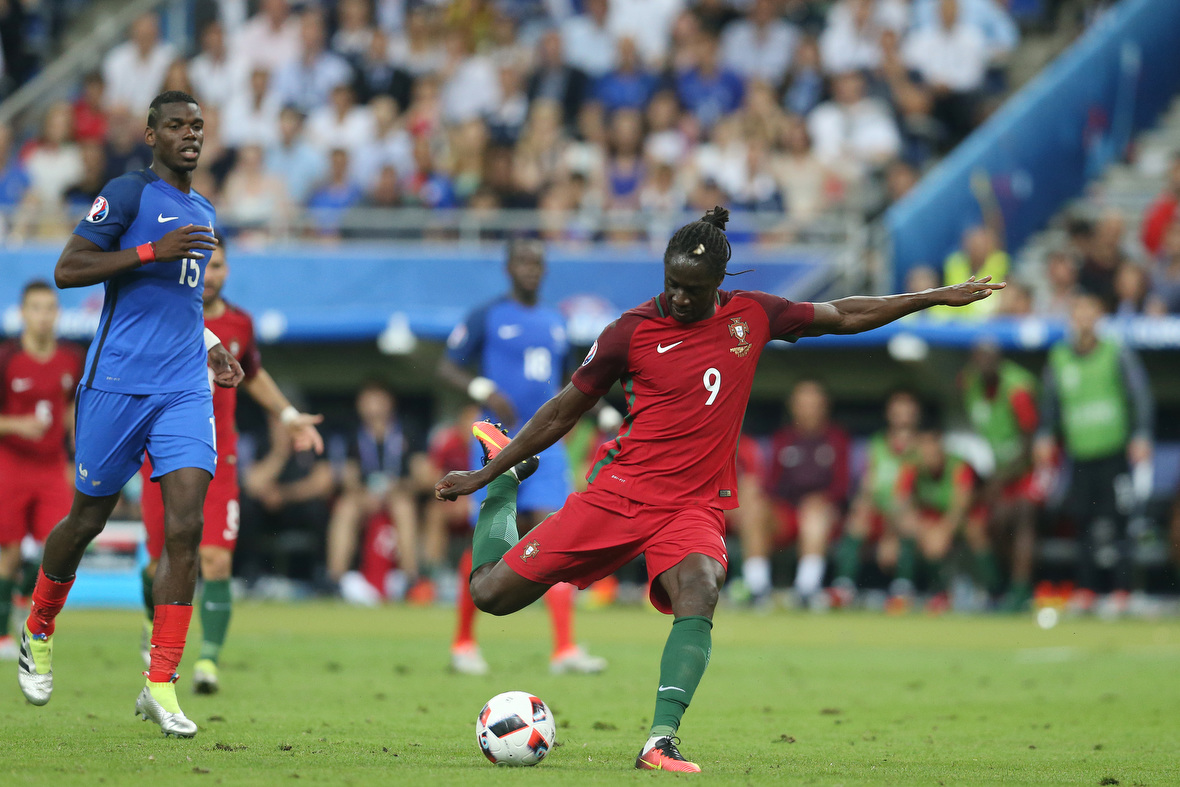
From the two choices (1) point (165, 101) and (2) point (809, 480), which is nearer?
(1) point (165, 101)

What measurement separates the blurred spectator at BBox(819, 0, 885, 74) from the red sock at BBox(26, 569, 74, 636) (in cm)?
1488

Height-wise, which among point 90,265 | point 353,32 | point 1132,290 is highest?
point 353,32

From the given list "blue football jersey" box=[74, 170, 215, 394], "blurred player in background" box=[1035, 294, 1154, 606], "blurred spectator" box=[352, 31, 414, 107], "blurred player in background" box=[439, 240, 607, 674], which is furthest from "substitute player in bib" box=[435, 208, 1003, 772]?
"blurred spectator" box=[352, 31, 414, 107]

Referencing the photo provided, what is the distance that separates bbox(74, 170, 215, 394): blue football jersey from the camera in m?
6.96

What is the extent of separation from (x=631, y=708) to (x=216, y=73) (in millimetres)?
15589

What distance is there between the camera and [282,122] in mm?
20328

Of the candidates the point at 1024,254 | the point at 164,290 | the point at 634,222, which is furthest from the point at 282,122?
the point at 164,290

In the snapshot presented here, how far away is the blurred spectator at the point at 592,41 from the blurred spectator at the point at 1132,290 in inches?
321

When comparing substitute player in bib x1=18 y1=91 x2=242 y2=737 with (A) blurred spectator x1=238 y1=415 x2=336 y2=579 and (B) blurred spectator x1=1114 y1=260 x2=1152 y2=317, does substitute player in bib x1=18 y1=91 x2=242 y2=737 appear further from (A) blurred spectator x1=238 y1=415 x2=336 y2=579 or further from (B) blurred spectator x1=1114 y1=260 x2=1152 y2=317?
(B) blurred spectator x1=1114 y1=260 x2=1152 y2=317

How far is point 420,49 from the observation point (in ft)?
72.3

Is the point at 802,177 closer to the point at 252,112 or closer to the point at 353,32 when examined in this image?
the point at 353,32

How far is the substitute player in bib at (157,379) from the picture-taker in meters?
6.89

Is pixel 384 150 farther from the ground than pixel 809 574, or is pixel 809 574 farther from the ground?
pixel 384 150

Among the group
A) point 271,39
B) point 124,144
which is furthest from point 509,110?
point 124,144
